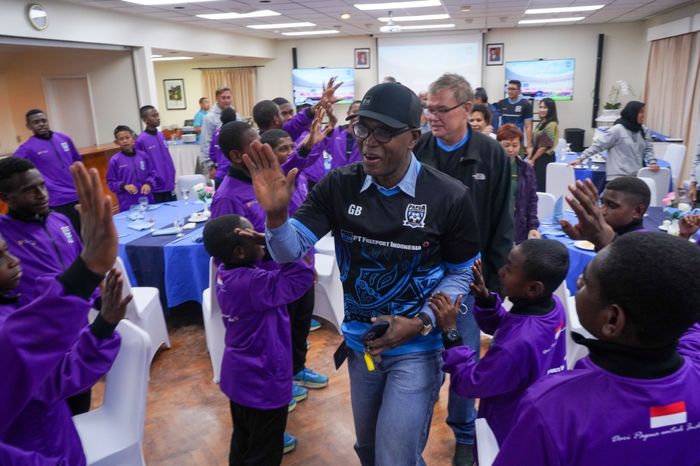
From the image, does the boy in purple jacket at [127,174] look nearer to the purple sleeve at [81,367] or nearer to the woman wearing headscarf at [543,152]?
the purple sleeve at [81,367]

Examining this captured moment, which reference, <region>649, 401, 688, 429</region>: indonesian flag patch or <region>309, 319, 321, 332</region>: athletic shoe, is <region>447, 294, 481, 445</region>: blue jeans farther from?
<region>309, 319, 321, 332</region>: athletic shoe

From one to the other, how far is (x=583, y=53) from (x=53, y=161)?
12616 mm

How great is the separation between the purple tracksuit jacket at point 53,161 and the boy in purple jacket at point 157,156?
77 centimetres

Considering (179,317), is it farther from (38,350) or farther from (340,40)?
(340,40)

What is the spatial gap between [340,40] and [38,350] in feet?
47.1

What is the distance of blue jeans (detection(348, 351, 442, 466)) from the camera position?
5.14 feet

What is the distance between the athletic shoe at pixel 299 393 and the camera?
309cm

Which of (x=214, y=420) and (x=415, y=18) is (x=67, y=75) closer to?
(x=415, y=18)

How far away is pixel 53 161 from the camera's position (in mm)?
5195

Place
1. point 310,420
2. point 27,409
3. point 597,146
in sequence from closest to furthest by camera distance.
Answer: point 27,409 < point 310,420 < point 597,146

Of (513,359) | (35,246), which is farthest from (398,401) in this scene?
(35,246)

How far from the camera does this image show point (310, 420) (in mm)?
2896

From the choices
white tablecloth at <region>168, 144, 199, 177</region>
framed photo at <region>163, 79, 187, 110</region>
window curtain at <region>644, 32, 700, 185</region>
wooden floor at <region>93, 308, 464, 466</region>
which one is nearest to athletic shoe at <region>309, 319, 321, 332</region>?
wooden floor at <region>93, 308, 464, 466</region>

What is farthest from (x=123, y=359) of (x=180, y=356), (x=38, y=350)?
(x=180, y=356)
